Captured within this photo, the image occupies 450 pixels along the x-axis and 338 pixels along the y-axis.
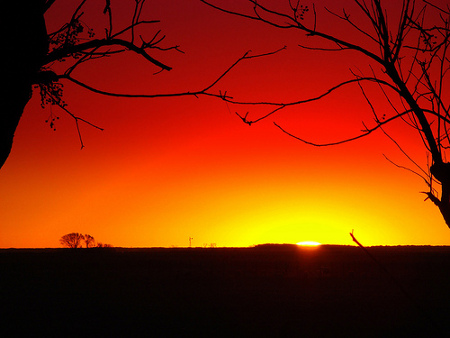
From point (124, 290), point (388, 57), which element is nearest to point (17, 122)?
point (388, 57)

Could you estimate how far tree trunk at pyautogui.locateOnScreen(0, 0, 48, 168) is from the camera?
9.50 ft

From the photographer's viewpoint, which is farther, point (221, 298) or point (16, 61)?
point (221, 298)

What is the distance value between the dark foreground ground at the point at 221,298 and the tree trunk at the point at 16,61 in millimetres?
18877

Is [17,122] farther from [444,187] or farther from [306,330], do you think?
A: [306,330]

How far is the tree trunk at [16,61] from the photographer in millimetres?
2895

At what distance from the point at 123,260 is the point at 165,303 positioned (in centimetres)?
1804

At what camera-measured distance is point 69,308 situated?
2823 centimetres

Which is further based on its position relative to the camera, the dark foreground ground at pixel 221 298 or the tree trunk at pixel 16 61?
the dark foreground ground at pixel 221 298

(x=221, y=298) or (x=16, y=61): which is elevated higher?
(x=16, y=61)

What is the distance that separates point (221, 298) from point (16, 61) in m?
28.3

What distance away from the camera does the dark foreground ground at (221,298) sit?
2348 centimetres

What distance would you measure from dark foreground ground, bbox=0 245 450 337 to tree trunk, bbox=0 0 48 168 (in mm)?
18877

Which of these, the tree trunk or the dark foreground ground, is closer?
the tree trunk

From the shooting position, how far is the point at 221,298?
30328 millimetres
